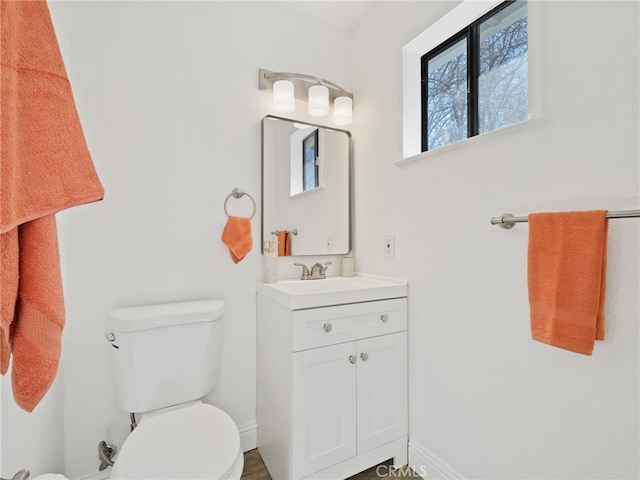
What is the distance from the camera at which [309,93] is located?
1.81 meters

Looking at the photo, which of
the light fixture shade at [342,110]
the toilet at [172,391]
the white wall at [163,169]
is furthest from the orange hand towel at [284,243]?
the light fixture shade at [342,110]

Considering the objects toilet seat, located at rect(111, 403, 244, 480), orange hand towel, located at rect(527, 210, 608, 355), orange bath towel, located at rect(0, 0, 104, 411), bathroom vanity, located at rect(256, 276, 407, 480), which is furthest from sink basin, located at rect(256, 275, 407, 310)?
orange bath towel, located at rect(0, 0, 104, 411)

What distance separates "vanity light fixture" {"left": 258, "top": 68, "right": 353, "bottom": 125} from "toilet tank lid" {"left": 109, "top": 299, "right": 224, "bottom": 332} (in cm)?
111

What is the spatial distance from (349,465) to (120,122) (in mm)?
1847

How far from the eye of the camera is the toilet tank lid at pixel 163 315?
1.23 metres

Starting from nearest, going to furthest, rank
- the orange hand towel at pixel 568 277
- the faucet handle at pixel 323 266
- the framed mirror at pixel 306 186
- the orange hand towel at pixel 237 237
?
the orange hand towel at pixel 568 277 → the orange hand towel at pixel 237 237 → the framed mirror at pixel 306 186 → the faucet handle at pixel 323 266

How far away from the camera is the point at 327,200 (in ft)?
6.27

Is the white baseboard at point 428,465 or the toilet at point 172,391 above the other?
the toilet at point 172,391

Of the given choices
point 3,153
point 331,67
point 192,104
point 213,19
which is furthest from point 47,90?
point 331,67

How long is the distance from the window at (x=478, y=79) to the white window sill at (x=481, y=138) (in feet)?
0.52

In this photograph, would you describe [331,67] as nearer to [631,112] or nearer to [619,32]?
[619,32]

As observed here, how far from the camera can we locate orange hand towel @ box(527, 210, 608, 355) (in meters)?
0.88

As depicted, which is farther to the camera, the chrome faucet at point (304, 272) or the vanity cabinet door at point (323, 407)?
the chrome faucet at point (304, 272)

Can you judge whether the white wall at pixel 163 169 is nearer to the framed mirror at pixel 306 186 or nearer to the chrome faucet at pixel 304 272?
the framed mirror at pixel 306 186
